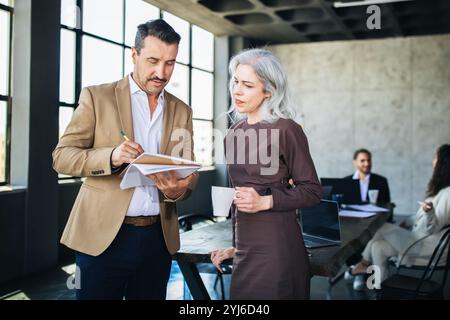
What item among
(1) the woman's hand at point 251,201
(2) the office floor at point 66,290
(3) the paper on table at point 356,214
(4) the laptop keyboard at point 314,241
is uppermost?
(1) the woman's hand at point 251,201

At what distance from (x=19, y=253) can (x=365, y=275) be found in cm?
310

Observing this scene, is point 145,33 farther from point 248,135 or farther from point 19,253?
point 19,253

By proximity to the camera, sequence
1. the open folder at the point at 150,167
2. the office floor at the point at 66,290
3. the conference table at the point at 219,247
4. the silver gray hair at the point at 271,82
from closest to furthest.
Answer: the open folder at the point at 150,167 < the silver gray hair at the point at 271,82 < the conference table at the point at 219,247 < the office floor at the point at 66,290

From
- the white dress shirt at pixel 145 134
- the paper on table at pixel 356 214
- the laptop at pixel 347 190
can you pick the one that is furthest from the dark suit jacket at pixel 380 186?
the white dress shirt at pixel 145 134

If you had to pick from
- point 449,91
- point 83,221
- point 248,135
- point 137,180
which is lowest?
point 83,221

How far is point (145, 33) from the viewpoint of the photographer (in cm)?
Answer: 157

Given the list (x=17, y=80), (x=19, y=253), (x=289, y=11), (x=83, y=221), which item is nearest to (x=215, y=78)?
(x=289, y=11)

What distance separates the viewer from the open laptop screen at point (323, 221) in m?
2.27

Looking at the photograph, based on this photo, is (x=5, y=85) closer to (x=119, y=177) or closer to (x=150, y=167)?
(x=119, y=177)

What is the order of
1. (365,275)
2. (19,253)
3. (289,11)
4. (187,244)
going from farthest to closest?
(289,11) < (19,253) < (365,275) < (187,244)

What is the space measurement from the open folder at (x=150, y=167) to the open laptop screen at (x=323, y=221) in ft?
3.42

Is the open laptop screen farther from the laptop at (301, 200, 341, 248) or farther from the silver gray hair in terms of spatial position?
the silver gray hair

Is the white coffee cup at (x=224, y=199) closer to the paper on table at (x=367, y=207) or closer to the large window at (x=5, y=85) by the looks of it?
the paper on table at (x=367, y=207)

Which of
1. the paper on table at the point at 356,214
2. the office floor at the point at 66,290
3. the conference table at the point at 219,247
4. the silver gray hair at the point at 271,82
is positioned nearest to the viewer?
the silver gray hair at the point at 271,82
